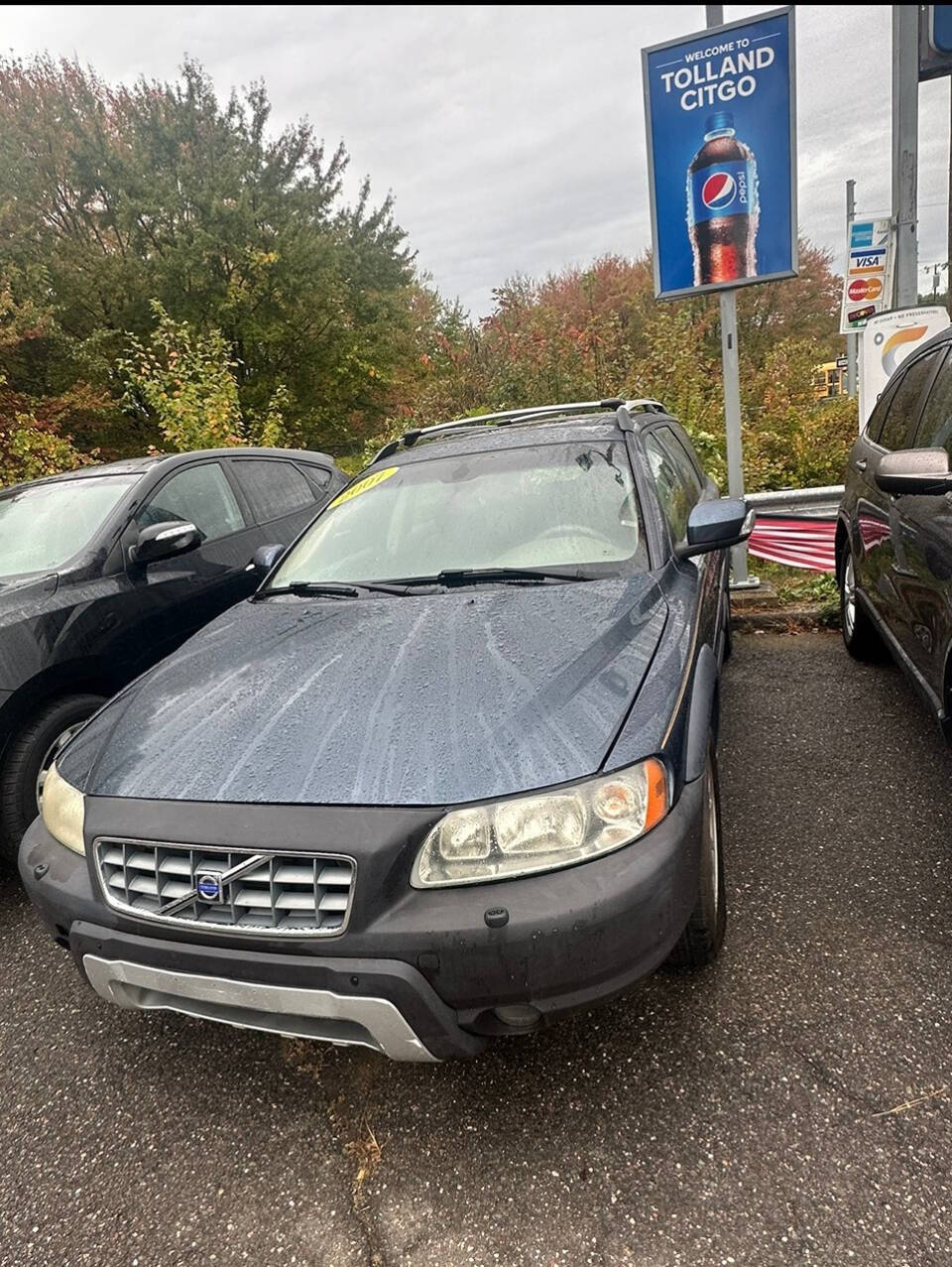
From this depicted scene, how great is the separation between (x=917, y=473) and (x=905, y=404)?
1388 millimetres

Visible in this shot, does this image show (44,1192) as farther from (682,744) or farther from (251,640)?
(682,744)

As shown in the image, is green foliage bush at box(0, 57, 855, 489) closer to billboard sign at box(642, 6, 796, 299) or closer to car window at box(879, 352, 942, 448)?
billboard sign at box(642, 6, 796, 299)

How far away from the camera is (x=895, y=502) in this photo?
10.3ft

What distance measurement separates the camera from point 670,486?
128 inches

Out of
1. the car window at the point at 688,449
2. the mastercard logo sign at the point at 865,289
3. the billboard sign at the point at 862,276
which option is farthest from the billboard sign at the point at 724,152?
the mastercard logo sign at the point at 865,289

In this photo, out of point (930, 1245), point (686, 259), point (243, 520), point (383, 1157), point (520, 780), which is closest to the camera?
point (930, 1245)

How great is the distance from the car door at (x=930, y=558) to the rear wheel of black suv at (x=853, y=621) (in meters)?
1.17

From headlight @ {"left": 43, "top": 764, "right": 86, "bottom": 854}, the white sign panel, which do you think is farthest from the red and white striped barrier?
headlight @ {"left": 43, "top": 764, "right": 86, "bottom": 854}

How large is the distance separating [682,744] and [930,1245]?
1076 millimetres

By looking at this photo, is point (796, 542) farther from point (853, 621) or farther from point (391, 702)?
point (391, 702)

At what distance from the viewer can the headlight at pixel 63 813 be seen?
1941mm

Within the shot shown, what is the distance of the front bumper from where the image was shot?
1.54 m

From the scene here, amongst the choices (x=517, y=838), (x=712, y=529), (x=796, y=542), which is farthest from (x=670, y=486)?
(x=796, y=542)

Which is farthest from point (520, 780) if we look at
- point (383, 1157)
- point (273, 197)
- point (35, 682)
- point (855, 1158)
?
point (273, 197)
